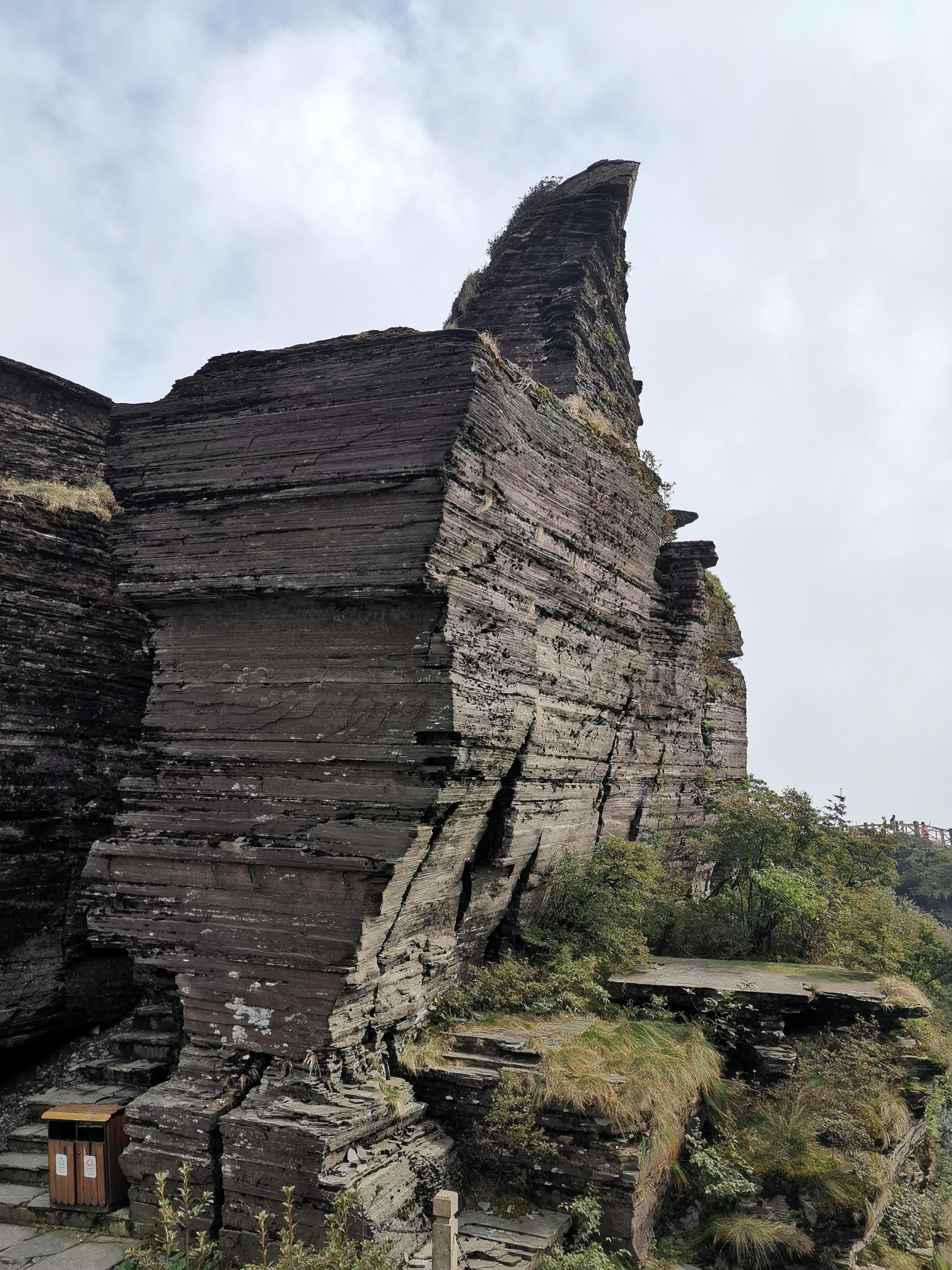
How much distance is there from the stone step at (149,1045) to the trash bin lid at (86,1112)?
100 cm

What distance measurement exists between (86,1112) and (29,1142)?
4.16 ft

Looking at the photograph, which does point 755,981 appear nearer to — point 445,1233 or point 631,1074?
point 631,1074

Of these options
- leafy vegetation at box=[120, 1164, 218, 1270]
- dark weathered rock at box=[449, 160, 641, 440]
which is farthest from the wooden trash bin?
dark weathered rock at box=[449, 160, 641, 440]

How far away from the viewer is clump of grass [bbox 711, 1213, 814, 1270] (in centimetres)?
792

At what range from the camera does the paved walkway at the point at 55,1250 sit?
279 inches

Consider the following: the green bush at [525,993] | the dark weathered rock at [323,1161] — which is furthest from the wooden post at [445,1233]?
the green bush at [525,993]

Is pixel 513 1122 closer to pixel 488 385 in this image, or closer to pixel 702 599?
pixel 488 385

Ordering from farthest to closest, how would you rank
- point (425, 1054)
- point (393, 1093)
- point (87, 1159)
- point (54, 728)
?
point (54, 728) < point (425, 1054) < point (87, 1159) < point (393, 1093)

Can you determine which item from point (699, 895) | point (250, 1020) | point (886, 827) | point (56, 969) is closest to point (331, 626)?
point (250, 1020)

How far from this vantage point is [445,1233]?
534 cm

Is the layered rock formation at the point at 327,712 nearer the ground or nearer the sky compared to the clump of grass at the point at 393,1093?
nearer the sky

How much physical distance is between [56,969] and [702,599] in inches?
488

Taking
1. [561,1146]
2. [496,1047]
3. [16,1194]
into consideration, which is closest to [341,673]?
[496,1047]

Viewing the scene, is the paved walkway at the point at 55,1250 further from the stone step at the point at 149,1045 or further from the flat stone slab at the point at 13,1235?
the stone step at the point at 149,1045
